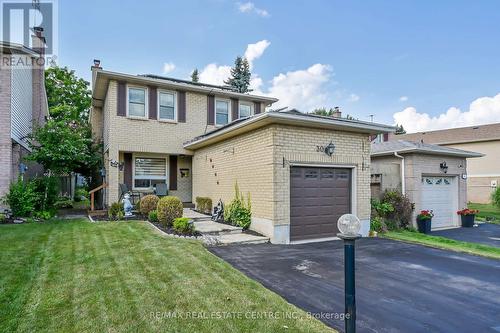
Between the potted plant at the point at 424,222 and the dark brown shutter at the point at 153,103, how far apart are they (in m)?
11.6

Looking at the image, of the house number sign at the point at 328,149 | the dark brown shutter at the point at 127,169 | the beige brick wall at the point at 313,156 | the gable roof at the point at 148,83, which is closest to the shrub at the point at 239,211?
the beige brick wall at the point at 313,156

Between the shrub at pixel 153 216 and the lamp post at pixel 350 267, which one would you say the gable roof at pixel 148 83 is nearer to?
the shrub at pixel 153 216

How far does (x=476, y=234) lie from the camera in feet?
35.8

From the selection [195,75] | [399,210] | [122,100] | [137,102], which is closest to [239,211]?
[399,210]

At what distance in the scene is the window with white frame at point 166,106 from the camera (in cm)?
1283

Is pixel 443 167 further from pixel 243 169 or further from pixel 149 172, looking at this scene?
pixel 149 172

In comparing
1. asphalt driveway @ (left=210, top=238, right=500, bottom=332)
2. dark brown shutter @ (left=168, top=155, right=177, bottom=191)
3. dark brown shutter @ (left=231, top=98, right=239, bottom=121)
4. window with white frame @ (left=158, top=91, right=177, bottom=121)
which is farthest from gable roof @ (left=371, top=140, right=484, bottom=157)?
window with white frame @ (left=158, top=91, right=177, bottom=121)

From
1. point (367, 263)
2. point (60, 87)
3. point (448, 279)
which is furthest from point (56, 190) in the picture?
point (60, 87)

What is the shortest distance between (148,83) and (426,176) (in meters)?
12.2

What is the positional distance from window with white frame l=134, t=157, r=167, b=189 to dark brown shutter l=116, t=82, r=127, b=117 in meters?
2.10

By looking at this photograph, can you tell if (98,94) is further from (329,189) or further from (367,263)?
(367,263)

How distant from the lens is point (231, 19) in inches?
570

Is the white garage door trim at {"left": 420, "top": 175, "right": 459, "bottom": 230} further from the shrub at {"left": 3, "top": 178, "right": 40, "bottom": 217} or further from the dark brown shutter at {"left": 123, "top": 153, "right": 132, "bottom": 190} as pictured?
the shrub at {"left": 3, "top": 178, "right": 40, "bottom": 217}

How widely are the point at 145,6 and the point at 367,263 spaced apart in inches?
478
